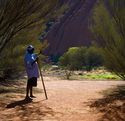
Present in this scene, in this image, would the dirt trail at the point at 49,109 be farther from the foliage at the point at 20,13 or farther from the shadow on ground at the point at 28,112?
the foliage at the point at 20,13

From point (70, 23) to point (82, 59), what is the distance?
4372 cm

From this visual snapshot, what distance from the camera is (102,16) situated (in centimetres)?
1727

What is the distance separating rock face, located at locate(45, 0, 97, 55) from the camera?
116562mm

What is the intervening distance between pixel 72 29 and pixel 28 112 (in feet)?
360

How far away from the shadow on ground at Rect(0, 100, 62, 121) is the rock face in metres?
101

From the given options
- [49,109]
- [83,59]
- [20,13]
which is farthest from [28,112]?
[83,59]

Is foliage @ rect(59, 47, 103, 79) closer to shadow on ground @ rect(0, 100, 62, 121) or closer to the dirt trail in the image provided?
the dirt trail

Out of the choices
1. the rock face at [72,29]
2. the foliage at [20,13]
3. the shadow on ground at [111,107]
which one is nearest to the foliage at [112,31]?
the shadow on ground at [111,107]

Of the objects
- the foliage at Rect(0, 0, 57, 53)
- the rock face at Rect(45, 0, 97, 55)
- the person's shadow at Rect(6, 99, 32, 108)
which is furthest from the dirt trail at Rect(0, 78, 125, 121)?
the rock face at Rect(45, 0, 97, 55)

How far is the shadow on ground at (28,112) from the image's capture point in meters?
10.8

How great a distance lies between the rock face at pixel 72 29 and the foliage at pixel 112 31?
95.6 meters

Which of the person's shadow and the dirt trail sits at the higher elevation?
the person's shadow

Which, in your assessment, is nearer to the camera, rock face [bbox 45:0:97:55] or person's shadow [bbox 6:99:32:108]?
person's shadow [bbox 6:99:32:108]

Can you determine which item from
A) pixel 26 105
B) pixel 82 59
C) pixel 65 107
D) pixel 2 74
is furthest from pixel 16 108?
pixel 82 59
